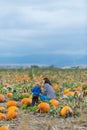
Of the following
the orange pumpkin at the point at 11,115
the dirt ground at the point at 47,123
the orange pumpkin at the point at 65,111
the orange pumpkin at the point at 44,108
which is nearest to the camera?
the dirt ground at the point at 47,123

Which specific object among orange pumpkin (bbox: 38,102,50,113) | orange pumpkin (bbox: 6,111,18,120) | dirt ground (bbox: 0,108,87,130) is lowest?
dirt ground (bbox: 0,108,87,130)

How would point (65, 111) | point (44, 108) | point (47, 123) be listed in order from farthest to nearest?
1. point (44, 108)
2. point (65, 111)
3. point (47, 123)

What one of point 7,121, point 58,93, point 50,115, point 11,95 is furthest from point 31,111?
point 58,93

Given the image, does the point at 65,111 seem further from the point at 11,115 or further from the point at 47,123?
the point at 47,123

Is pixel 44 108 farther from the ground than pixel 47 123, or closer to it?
farther from the ground

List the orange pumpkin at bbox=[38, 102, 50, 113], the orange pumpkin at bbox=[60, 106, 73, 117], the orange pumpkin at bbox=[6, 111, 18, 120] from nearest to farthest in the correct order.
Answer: the orange pumpkin at bbox=[6, 111, 18, 120], the orange pumpkin at bbox=[60, 106, 73, 117], the orange pumpkin at bbox=[38, 102, 50, 113]

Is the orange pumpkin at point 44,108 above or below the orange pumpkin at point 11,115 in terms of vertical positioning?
above

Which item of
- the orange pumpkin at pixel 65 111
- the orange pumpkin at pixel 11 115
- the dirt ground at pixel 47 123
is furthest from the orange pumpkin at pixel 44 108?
the orange pumpkin at pixel 11 115

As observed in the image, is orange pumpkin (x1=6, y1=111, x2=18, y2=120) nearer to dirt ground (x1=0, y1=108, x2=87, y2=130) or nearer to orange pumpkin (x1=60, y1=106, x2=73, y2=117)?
dirt ground (x1=0, y1=108, x2=87, y2=130)

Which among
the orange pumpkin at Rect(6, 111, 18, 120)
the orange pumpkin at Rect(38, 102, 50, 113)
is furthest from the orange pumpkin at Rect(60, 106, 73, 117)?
the orange pumpkin at Rect(6, 111, 18, 120)

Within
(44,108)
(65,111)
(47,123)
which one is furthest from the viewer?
(44,108)

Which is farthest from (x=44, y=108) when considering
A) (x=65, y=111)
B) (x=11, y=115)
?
(x=11, y=115)

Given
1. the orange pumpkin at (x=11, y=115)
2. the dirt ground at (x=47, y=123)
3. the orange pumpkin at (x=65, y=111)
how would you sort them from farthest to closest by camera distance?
the orange pumpkin at (x=65, y=111)
the orange pumpkin at (x=11, y=115)
the dirt ground at (x=47, y=123)

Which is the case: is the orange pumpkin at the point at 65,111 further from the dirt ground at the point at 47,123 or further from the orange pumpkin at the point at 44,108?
the orange pumpkin at the point at 44,108
